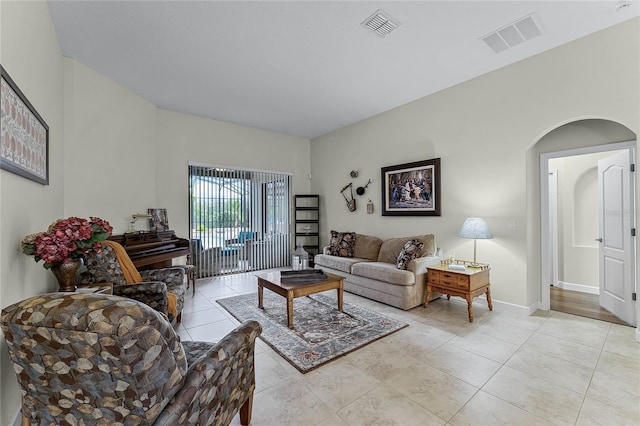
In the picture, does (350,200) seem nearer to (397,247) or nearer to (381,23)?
(397,247)

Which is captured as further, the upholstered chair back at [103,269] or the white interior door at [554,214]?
the white interior door at [554,214]

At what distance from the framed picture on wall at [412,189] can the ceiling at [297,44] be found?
1133 mm

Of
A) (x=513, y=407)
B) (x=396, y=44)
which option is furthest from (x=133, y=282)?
(x=396, y=44)

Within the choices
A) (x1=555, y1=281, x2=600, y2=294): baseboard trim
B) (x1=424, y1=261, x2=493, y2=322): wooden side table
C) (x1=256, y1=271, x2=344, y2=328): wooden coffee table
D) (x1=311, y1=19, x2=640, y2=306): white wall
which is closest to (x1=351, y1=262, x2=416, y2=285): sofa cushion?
(x1=424, y1=261, x2=493, y2=322): wooden side table

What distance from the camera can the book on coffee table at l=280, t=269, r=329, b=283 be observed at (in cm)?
329

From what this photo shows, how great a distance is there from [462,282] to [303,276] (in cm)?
188

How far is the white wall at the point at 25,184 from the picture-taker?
58.4 inches

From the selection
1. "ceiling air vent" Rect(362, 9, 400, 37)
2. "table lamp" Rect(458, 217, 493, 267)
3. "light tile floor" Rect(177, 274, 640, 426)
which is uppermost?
"ceiling air vent" Rect(362, 9, 400, 37)

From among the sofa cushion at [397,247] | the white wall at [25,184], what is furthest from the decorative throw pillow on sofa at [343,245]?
the white wall at [25,184]

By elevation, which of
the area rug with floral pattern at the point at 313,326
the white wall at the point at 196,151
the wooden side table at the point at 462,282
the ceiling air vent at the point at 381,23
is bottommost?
the area rug with floral pattern at the point at 313,326

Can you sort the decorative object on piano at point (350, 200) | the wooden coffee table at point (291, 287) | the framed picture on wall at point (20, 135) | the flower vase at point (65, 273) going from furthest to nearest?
the decorative object on piano at point (350, 200), the wooden coffee table at point (291, 287), the flower vase at point (65, 273), the framed picture on wall at point (20, 135)

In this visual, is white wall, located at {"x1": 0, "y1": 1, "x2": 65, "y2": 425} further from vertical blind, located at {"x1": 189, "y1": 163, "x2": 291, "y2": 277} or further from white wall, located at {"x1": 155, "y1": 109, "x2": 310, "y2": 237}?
vertical blind, located at {"x1": 189, "y1": 163, "x2": 291, "y2": 277}

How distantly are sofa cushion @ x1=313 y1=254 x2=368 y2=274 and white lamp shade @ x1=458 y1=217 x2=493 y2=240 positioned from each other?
169cm

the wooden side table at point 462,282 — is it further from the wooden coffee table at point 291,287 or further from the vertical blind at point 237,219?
the vertical blind at point 237,219
